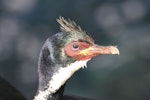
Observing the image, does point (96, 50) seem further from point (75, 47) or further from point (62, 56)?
point (62, 56)

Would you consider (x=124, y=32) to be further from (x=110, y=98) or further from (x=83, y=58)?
(x=83, y=58)

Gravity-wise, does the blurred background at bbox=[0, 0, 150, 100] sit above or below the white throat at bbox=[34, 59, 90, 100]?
above

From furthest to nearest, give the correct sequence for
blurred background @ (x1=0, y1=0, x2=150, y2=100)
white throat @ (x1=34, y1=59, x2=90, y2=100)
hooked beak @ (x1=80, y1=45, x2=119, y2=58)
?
1. blurred background @ (x1=0, y1=0, x2=150, y2=100)
2. hooked beak @ (x1=80, y1=45, x2=119, y2=58)
3. white throat @ (x1=34, y1=59, x2=90, y2=100)

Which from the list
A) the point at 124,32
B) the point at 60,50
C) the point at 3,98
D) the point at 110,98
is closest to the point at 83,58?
the point at 60,50

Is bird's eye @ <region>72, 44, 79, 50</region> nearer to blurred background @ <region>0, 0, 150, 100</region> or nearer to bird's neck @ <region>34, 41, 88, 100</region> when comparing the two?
bird's neck @ <region>34, 41, 88, 100</region>

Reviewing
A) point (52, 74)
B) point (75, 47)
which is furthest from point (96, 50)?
point (52, 74)

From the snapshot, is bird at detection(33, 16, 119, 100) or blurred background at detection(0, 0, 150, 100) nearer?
bird at detection(33, 16, 119, 100)

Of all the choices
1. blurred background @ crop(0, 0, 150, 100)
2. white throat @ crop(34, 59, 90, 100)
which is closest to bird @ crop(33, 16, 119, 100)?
white throat @ crop(34, 59, 90, 100)
